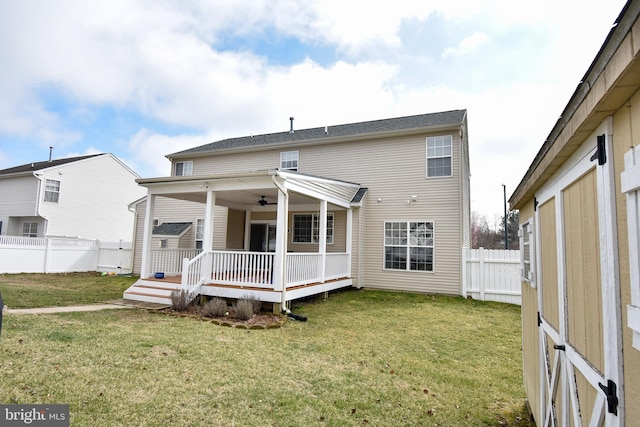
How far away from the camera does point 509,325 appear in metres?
8.00

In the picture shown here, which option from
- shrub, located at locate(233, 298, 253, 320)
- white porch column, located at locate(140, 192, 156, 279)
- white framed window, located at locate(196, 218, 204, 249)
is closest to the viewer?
shrub, located at locate(233, 298, 253, 320)

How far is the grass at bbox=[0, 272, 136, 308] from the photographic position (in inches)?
336

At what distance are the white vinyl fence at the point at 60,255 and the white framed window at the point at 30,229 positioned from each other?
14.4 ft

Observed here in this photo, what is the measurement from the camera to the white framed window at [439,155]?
Answer: 472 inches

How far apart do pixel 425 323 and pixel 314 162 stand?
28.1 feet

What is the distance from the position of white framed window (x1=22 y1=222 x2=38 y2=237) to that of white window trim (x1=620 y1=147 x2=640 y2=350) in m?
25.6

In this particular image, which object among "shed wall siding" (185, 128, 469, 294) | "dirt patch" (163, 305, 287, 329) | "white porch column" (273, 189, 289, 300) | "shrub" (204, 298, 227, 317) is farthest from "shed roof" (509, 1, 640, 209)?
"shed wall siding" (185, 128, 469, 294)

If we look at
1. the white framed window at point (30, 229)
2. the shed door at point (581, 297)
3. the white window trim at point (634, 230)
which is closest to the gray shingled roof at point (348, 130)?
the shed door at point (581, 297)

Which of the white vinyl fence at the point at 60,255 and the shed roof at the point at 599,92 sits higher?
the shed roof at the point at 599,92

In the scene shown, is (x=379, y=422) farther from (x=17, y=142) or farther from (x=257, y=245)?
(x=17, y=142)

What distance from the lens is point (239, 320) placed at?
733cm

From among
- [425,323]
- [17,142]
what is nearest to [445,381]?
[425,323]

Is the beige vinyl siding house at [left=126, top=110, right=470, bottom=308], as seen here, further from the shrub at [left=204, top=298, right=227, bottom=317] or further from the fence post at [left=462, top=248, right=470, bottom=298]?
A: the shrub at [left=204, top=298, right=227, bottom=317]
